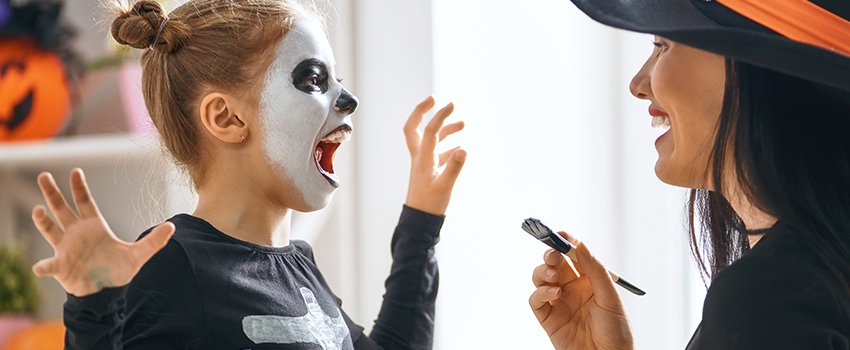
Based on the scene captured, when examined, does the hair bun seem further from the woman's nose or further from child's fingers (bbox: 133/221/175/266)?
the woman's nose

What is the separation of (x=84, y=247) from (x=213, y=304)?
0.18 m

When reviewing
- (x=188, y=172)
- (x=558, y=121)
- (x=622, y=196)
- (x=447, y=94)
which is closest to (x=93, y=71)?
(x=188, y=172)

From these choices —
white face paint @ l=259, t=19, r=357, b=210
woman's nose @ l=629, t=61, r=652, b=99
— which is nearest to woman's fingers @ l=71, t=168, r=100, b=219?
white face paint @ l=259, t=19, r=357, b=210

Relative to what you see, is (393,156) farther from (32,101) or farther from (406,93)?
(32,101)

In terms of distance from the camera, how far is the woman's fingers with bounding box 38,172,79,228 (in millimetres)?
458

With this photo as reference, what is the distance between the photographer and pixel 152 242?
19.5 inches

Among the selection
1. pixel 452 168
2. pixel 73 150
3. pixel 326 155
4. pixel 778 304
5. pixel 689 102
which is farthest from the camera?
pixel 73 150

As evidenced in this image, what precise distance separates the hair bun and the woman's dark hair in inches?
23.5

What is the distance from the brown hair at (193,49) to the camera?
0.72m

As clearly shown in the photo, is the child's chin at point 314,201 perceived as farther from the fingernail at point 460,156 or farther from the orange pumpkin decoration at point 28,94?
the orange pumpkin decoration at point 28,94

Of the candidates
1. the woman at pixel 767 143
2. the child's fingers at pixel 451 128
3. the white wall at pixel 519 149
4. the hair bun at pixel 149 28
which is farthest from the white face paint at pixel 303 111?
the white wall at pixel 519 149

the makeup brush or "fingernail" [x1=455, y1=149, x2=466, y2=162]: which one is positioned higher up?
"fingernail" [x1=455, y1=149, x2=466, y2=162]

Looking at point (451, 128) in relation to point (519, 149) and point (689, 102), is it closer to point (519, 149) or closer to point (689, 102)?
point (519, 149)

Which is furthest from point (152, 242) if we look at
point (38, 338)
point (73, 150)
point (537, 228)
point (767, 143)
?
point (38, 338)
